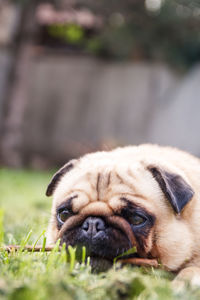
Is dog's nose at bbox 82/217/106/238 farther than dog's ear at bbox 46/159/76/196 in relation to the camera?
No

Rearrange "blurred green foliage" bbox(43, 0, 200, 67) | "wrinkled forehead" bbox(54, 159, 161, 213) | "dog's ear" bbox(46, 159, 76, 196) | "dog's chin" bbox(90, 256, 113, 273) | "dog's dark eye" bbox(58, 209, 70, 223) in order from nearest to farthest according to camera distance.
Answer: "dog's chin" bbox(90, 256, 113, 273) → "wrinkled forehead" bbox(54, 159, 161, 213) → "dog's dark eye" bbox(58, 209, 70, 223) → "dog's ear" bbox(46, 159, 76, 196) → "blurred green foliage" bbox(43, 0, 200, 67)

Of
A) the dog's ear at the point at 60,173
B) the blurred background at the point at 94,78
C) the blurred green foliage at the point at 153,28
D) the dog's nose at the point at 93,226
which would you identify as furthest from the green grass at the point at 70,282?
the blurred background at the point at 94,78

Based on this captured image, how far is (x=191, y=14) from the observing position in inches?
469

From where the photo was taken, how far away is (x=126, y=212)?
2.95 m

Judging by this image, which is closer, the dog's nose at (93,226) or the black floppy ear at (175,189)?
the dog's nose at (93,226)

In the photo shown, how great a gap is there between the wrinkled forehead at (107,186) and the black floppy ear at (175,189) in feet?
0.29

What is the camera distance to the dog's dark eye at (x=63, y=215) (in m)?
3.17

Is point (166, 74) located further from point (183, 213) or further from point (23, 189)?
point (183, 213)

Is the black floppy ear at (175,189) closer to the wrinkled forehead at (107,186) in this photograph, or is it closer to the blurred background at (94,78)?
the wrinkled forehead at (107,186)

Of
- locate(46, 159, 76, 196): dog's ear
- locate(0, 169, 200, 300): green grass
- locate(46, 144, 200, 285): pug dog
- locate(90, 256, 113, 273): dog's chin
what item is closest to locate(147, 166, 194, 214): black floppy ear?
locate(46, 144, 200, 285): pug dog

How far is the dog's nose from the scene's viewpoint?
110 inches

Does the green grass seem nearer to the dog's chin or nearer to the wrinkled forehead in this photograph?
the dog's chin

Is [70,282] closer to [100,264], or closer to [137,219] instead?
[100,264]

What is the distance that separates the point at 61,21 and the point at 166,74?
3637mm
